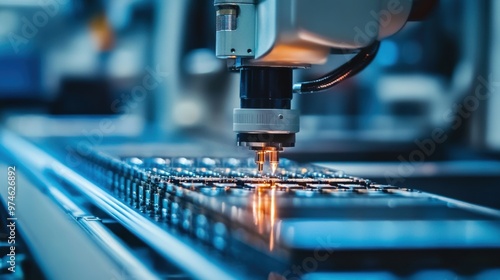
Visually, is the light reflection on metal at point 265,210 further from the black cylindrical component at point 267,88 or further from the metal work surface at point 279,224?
the black cylindrical component at point 267,88

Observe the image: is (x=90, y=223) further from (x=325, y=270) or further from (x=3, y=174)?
(x=3, y=174)

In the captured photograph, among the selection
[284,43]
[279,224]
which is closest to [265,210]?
[279,224]

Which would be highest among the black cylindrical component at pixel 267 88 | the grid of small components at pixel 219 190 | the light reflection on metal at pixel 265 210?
the black cylindrical component at pixel 267 88

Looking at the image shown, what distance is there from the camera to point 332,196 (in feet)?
3.30

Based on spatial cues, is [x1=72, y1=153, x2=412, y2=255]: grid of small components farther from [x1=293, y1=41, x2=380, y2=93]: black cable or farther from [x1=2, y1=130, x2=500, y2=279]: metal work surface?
[x1=293, y1=41, x2=380, y2=93]: black cable

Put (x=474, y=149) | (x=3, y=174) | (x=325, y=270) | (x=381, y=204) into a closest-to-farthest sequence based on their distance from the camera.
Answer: (x=325, y=270) → (x=381, y=204) → (x=3, y=174) → (x=474, y=149)

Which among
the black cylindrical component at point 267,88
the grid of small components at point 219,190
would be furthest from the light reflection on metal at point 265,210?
the black cylindrical component at point 267,88

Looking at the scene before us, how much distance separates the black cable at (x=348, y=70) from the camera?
1.07 m

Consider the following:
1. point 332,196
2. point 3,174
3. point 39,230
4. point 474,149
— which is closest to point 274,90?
point 332,196

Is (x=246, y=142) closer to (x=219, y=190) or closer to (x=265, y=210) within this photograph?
(x=219, y=190)

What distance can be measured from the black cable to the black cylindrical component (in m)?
0.04

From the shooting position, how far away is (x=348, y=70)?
1.10 meters

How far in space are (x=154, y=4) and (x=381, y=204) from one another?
2.74m

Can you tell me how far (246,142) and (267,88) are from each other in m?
0.07
